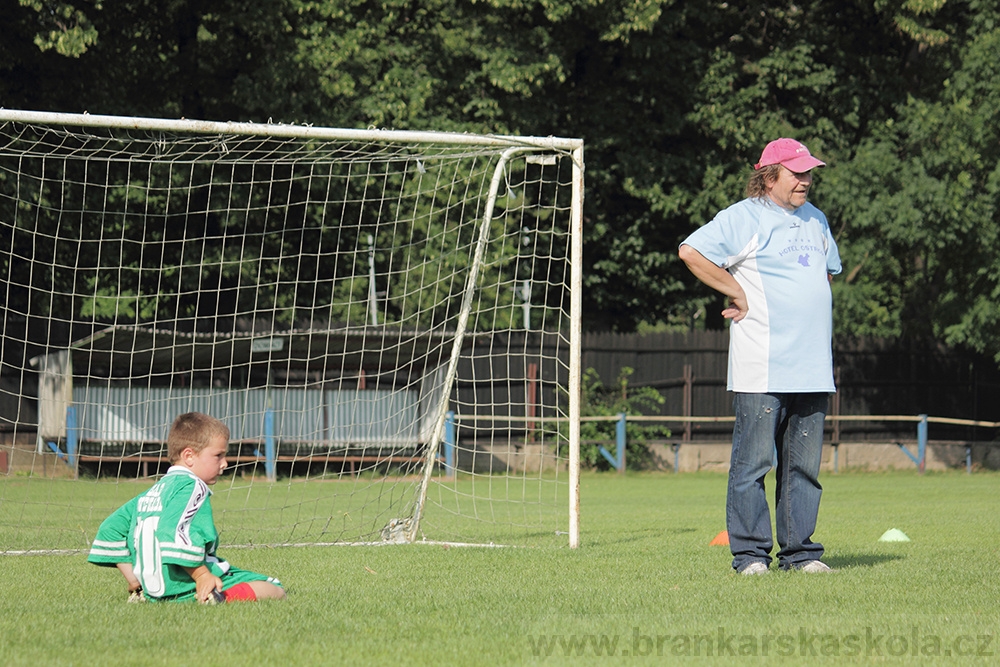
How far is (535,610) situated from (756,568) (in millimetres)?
1474

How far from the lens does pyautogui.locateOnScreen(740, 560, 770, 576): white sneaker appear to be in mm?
5789

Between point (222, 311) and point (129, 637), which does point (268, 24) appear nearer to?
point (222, 311)

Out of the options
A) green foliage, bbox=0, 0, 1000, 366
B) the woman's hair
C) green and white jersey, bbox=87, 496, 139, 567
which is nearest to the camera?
green and white jersey, bbox=87, 496, 139, 567

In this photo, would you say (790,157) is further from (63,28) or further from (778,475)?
(63,28)

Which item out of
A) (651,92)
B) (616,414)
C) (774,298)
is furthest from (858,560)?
(651,92)

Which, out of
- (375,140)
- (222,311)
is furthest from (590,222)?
(375,140)

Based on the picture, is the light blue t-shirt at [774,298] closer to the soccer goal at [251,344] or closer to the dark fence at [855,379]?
the soccer goal at [251,344]

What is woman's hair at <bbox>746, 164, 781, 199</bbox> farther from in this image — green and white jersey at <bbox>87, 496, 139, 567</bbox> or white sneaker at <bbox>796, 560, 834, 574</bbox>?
green and white jersey at <bbox>87, 496, 139, 567</bbox>

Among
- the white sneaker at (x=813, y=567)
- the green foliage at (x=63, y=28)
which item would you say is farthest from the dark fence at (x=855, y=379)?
the white sneaker at (x=813, y=567)

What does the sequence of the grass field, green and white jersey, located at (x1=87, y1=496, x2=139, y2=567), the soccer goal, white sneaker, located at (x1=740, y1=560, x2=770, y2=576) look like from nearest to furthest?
1. the grass field
2. green and white jersey, located at (x1=87, y1=496, x2=139, y2=567)
3. white sneaker, located at (x1=740, y1=560, x2=770, y2=576)
4. the soccer goal

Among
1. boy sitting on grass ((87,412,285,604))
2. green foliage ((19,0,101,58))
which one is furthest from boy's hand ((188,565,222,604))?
green foliage ((19,0,101,58))

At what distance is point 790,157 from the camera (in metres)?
6.00

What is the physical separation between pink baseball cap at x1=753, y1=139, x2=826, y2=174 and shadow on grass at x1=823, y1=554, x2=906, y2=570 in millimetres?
2010

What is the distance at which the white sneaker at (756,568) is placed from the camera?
5.79 m
